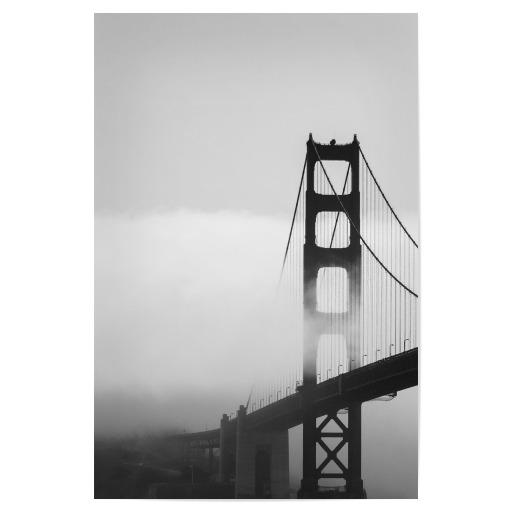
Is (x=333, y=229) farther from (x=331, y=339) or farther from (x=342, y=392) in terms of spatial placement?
(x=342, y=392)

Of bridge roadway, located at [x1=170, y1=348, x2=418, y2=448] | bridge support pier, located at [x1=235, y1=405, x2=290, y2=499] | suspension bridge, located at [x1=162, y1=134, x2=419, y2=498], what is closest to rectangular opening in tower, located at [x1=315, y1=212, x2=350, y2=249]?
suspension bridge, located at [x1=162, y1=134, x2=419, y2=498]

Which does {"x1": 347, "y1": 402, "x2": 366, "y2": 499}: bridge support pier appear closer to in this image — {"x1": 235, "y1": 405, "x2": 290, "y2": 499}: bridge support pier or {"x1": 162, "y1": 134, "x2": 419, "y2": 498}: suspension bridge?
{"x1": 162, "y1": 134, "x2": 419, "y2": 498}: suspension bridge

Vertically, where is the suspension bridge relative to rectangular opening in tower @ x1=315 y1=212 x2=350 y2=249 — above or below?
below
